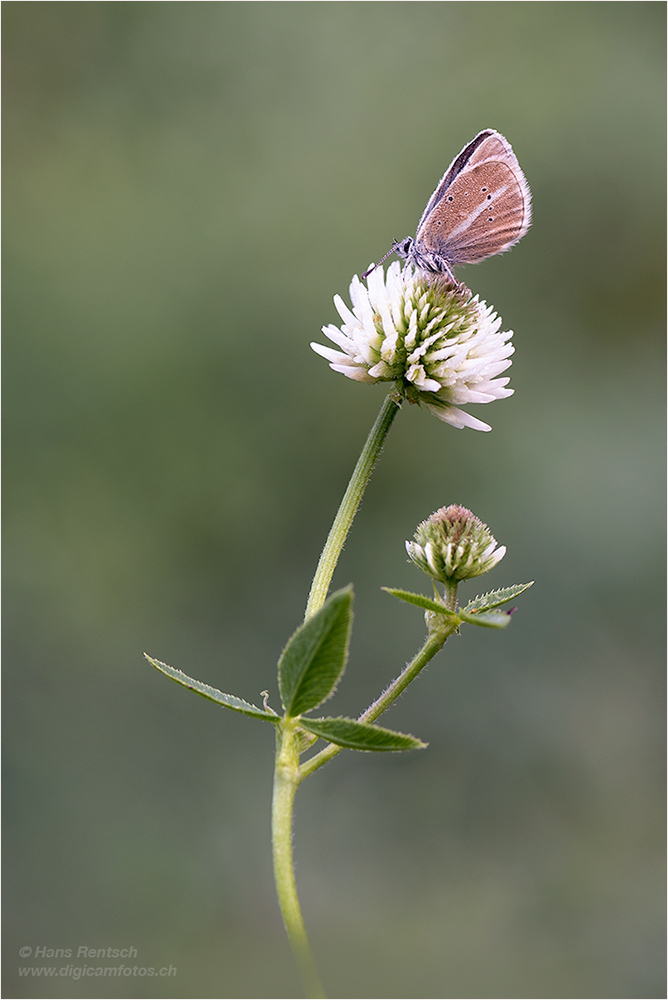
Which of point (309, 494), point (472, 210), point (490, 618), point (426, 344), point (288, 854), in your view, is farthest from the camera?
point (309, 494)

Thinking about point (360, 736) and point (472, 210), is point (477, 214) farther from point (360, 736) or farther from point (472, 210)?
point (360, 736)

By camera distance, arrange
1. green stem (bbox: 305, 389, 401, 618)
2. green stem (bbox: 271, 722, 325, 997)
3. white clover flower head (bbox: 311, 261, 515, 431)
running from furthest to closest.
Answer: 1. white clover flower head (bbox: 311, 261, 515, 431)
2. green stem (bbox: 305, 389, 401, 618)
3. green stem (bbox: 271, 722, 325, 997)

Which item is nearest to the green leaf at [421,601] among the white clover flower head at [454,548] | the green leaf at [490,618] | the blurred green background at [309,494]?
the green leaf at [490,618]

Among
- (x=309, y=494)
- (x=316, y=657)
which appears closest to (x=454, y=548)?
(x=316, y=657)

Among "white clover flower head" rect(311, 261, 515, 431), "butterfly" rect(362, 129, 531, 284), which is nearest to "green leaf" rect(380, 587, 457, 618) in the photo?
"white clover flower head" rect(311, 261, 515, 431)

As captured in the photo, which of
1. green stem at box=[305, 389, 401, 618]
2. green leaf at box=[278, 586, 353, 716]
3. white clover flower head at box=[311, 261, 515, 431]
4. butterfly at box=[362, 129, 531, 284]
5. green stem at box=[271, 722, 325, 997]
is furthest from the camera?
butterfly at box=[362, 129, 531, 284]

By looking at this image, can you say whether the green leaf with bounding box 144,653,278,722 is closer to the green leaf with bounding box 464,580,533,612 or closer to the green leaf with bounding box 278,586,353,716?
the green leaf with bounding box 278,586,353,716

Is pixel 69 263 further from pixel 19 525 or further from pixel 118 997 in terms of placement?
pixel 118 997
